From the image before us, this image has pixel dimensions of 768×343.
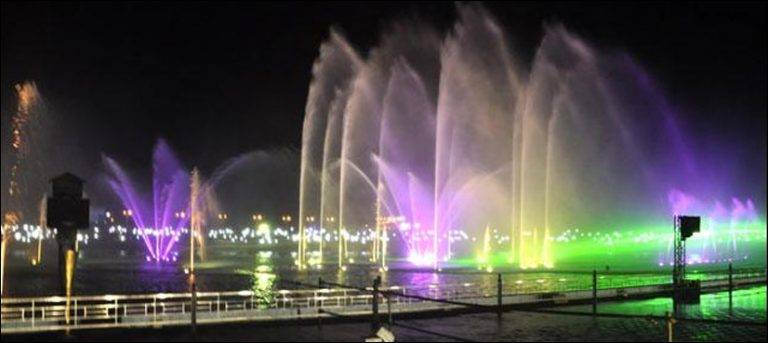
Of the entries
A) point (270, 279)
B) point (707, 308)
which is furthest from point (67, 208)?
point (270, 279)

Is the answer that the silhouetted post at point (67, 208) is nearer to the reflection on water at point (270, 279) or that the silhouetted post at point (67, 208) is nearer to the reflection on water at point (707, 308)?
the reflection on water at point (270, 279)

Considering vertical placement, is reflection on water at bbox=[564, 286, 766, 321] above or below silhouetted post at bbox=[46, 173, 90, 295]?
below

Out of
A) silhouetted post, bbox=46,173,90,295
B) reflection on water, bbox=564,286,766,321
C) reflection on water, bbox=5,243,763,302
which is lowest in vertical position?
reflection on water, bbox=5,243,763,302

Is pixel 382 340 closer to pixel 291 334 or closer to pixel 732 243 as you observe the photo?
pixel 291 334

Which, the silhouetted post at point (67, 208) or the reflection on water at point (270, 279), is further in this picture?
the reflection on water at point (270, 279)

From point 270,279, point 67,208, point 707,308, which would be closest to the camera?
point 67,208

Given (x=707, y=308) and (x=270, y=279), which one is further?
(x=270, y=279)

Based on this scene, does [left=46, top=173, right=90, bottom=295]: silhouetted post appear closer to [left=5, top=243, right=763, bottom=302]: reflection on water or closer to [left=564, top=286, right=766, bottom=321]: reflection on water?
[left=5, top=243, right=763, bottom=302]: reflection on water

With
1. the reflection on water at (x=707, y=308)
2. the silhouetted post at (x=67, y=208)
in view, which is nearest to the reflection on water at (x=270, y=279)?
the reflection on water at (x=707, y=308)

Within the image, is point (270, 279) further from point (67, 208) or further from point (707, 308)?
point (707, 308)

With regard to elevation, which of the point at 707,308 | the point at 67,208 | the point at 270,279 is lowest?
the point at 270,279

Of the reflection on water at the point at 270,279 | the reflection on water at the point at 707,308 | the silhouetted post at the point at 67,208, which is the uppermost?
the silhouetted post at the point at 67,208

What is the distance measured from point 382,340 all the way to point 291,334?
14.1 feet

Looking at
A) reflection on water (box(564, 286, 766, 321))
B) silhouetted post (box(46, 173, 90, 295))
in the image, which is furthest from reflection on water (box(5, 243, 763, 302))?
silhouetted post (box(46, 173, 90, 295))
